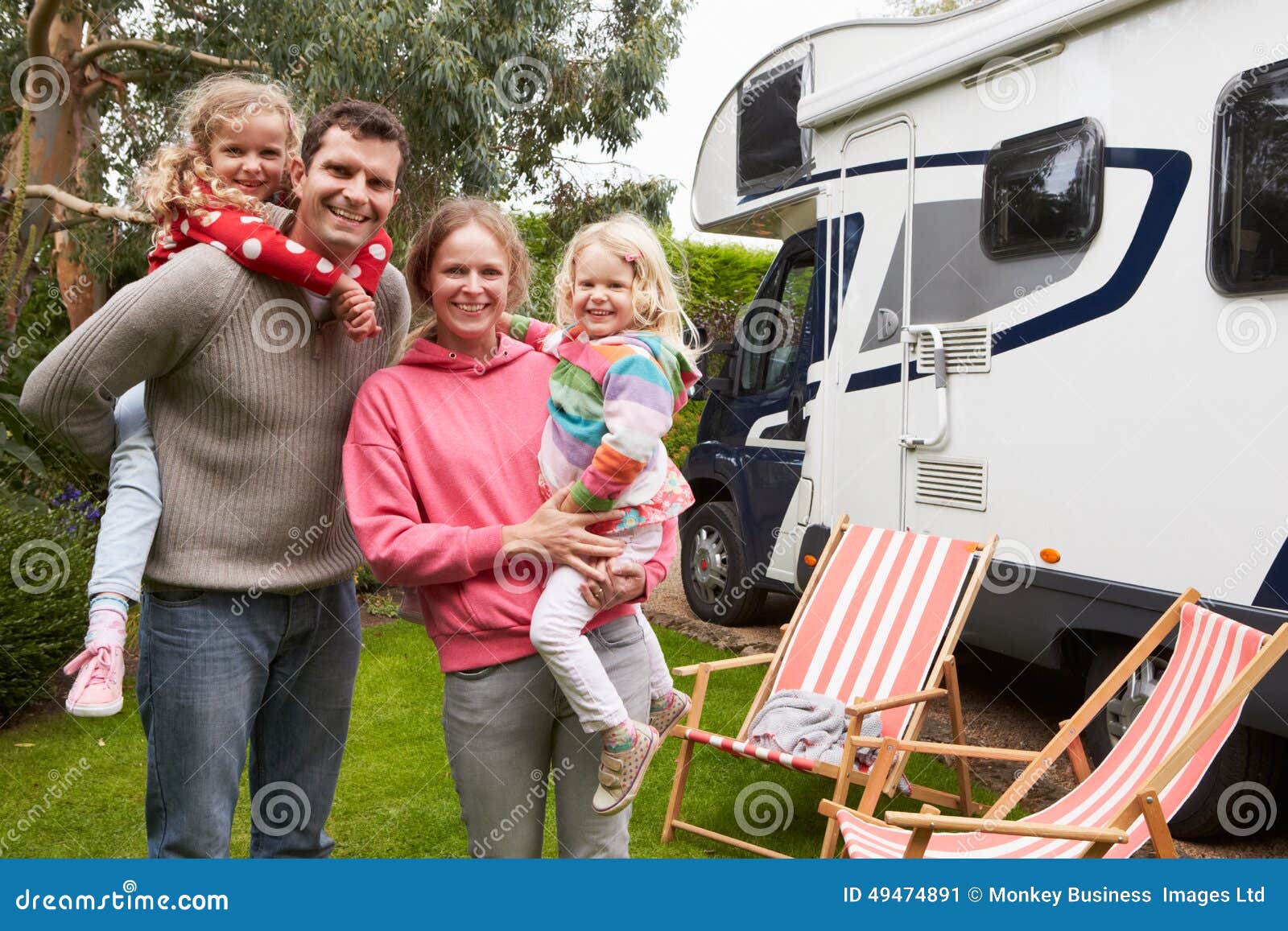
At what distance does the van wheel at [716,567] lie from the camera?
6590 mm

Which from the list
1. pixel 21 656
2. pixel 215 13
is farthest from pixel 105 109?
pixel 21 656

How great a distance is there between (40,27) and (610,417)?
7739 millimetres

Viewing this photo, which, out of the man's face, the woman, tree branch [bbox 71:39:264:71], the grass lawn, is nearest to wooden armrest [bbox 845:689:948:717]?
the grass lawn

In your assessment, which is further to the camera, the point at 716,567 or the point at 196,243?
the point at 716,567

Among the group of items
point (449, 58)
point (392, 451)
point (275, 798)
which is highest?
point (449, 58)

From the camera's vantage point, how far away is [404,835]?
12.4 ft

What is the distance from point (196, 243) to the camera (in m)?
1.93

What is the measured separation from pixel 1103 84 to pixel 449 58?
14.3 ft

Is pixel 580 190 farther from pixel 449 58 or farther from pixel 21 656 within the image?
pixel 21 656

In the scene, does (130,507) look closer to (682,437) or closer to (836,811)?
(836,811)

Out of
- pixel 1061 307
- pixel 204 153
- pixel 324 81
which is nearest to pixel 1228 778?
pixel 1061 307

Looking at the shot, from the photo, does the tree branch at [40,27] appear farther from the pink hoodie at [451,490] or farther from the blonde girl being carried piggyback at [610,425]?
the pink hoodie at [451,490]

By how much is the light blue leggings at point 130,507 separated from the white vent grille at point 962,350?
3239mm

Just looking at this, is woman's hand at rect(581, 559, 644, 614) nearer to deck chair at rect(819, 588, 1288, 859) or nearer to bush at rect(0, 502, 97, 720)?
deck chair at rect(819, 588, 1288, 859)
